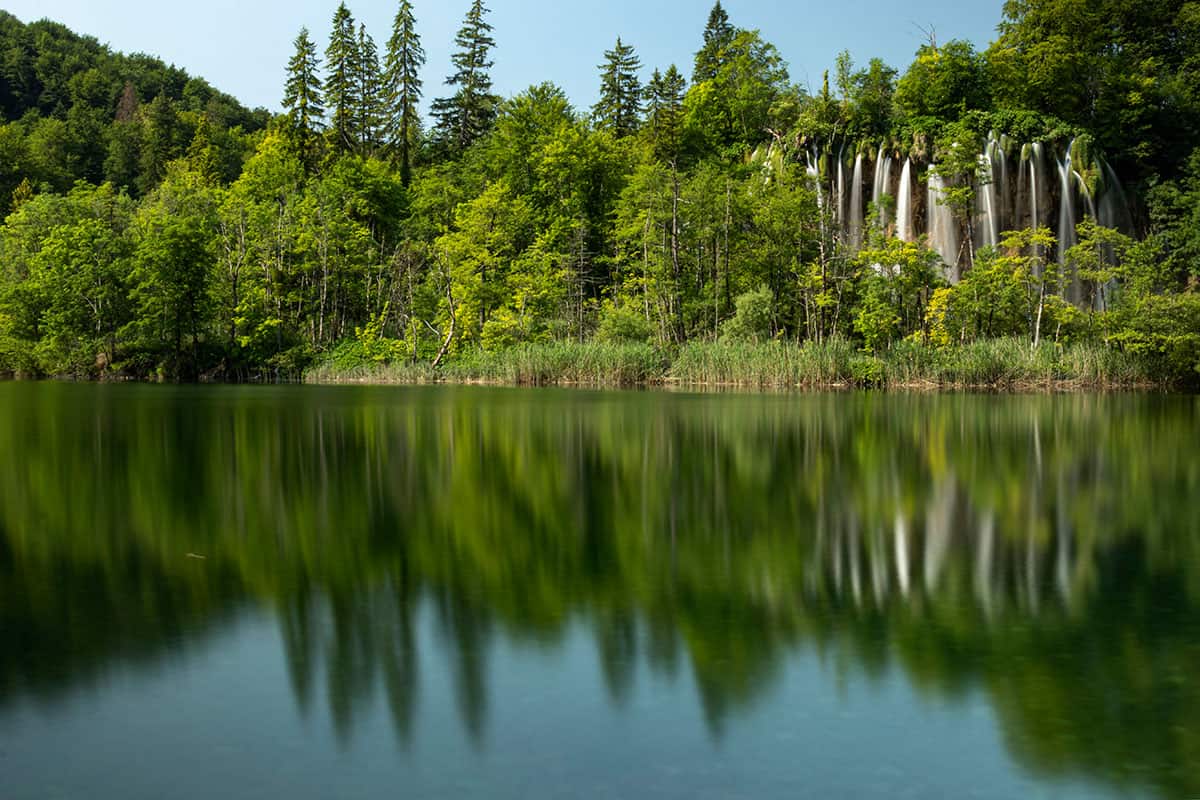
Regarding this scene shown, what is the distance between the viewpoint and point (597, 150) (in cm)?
5041

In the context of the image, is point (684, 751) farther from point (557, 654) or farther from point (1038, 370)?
point (1038, 370)

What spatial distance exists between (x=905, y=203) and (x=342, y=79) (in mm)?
38276

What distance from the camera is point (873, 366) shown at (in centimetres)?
2967

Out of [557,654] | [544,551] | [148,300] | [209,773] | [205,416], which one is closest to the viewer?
[209,773]

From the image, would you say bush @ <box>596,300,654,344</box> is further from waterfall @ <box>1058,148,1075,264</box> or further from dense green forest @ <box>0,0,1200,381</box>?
waterfall @ <box>1058,148,1075,264</box>

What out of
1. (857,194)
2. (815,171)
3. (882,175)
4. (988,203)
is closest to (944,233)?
(988,203)

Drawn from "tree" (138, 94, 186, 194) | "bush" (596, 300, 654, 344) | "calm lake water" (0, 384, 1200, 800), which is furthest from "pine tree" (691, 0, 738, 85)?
"calm lake water" (0, 384, 1200, 800)

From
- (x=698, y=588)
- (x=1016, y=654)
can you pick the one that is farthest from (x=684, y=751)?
(x=698, y=588)

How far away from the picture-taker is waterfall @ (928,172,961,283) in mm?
41625

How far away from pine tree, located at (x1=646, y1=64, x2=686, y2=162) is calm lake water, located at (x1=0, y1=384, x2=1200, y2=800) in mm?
43849

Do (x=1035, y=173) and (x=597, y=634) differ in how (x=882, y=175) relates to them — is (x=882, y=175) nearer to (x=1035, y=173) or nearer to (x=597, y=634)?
(x=1035, y=173)

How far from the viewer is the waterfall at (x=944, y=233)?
41.6m

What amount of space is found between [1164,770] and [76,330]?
156 ft

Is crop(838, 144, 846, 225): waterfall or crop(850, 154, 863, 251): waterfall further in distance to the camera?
crop(838, 144, 846, 225): waterfall
